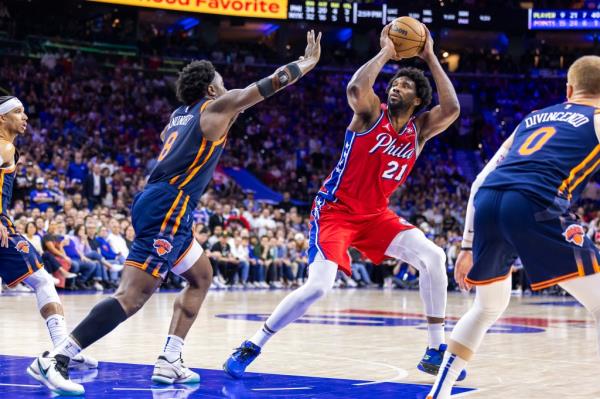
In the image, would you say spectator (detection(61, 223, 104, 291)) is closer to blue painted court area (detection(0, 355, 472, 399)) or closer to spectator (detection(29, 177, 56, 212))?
spectator (detection(29, 177, 56, 212))

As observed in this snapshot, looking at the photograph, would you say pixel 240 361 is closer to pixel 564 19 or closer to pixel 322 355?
pixel 322 355

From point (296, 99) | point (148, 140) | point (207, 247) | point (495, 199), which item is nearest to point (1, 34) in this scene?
point (148, 140)

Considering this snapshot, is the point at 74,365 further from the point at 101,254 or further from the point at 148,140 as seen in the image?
the point at 148,140

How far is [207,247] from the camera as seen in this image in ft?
57.3

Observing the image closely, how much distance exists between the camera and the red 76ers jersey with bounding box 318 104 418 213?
19.6ft

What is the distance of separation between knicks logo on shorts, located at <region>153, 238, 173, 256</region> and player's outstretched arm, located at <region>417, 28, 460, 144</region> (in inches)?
78.5

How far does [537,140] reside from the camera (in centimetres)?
429

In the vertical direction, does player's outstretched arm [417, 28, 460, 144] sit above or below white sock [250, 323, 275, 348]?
above

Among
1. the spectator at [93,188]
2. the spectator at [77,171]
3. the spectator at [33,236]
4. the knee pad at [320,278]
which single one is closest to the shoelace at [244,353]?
the knee pad at [320,278]

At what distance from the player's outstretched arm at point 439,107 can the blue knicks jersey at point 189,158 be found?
151 cm

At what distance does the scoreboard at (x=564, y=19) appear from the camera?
32625 mm

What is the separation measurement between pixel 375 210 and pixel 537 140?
1982 mm

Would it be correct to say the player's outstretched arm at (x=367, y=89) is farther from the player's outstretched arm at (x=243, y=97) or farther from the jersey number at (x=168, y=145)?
the jersey number at (x=168, y=145)

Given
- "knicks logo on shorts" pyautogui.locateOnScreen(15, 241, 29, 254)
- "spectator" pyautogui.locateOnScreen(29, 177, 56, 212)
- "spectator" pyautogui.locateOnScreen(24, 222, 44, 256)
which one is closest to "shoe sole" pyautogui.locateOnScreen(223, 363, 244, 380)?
"knicks logo on shorts" pyautogui.locateOnScreen(15, 241, 29, 254)
